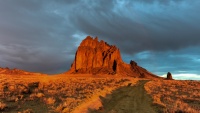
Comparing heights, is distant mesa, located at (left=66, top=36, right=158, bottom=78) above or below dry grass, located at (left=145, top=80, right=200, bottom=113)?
above

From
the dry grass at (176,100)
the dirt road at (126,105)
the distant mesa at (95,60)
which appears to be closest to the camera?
the dirt road at (126,105)

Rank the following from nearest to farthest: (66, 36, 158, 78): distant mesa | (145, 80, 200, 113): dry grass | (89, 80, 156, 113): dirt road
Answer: (89, 80, 156, 113): dirt road → (145, 80, 200, 113): dry grass → (66, 36, 158, 78): distant mesa

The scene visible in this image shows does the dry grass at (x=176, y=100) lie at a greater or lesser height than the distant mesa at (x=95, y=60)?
lesser

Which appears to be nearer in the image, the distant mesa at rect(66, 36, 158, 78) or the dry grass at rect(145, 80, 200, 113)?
the dry grass at rect(145, 80, 200, 113)

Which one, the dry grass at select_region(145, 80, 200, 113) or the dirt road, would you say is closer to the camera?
the dirt road

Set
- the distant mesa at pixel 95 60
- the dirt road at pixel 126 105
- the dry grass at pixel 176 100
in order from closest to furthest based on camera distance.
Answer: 1. the dirt road at pixel 126 105
2. the dry grass at pixel 176 100
3. the distant mesa at pixel 95 60

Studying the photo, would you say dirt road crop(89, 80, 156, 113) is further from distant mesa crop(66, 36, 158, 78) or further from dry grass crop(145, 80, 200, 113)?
distant mesa crop(66, 36, 158, 78)

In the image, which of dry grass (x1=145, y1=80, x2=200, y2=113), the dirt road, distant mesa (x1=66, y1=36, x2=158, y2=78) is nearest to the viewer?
the dirt road

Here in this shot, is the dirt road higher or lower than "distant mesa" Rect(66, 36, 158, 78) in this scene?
lower

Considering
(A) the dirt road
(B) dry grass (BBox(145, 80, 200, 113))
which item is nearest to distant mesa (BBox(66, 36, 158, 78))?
(B) dry grass (BBox(145, 80, 200, 113))

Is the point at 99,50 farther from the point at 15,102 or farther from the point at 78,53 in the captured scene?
the point at 15,102

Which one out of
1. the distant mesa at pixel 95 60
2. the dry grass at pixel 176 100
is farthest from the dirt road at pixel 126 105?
the distant mesa at pixel 95 60

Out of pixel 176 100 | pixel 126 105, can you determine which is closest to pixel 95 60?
pixel 176 100

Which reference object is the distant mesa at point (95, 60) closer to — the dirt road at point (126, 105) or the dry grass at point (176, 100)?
the dry grass at point (176, 100)
